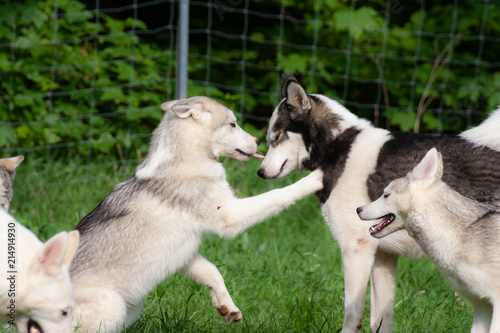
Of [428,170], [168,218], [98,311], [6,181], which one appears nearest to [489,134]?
[428,170]

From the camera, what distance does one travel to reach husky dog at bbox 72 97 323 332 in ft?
12.8

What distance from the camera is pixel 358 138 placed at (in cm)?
436

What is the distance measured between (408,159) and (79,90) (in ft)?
17.3

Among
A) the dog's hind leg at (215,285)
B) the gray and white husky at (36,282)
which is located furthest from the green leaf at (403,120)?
the gray and white husky at (36,282)

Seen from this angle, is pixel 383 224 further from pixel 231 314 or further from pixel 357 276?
pixel 231 314

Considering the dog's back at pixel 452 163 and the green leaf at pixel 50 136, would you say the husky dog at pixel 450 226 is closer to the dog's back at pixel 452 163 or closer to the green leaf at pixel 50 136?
the dog's back at pixel 452 163

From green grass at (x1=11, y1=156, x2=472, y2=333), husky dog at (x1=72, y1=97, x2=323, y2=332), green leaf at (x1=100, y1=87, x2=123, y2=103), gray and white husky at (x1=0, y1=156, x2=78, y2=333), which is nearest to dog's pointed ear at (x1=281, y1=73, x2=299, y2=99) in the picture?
husky dog at (x1=72, y1=97, x2=323, y2=332)

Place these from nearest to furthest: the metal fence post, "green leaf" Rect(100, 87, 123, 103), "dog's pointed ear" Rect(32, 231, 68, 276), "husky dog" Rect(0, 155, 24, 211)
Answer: "dog's pointed ear" Rect(32, 231, 68, 276), "husky dog" Rect(0, 155, 24, 211), the metal fence post, "green leaf" Rect(100, 87, 123, 103)

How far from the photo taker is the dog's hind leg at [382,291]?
439 cm

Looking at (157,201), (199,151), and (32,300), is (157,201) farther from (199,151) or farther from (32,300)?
(32,300)

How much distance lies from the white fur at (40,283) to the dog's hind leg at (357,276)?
1741 mm

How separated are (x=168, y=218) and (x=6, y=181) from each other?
1.40m

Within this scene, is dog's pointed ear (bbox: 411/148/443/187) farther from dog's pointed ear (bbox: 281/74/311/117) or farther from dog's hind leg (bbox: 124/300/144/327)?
dog's hind leg (bbox: 124/300/144/327)

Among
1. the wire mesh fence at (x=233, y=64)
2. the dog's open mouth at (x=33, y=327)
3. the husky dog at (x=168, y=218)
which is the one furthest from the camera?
the wire mesh fence at (x=233, y=64)
